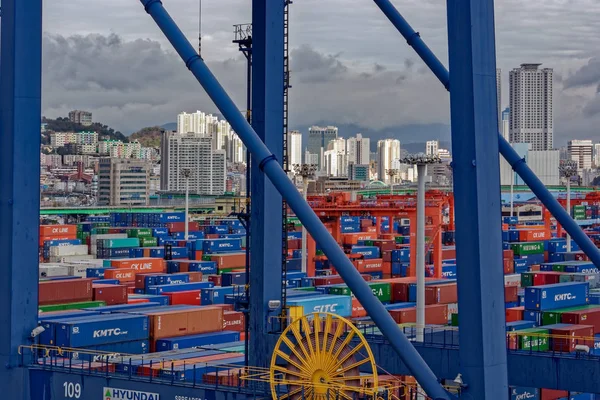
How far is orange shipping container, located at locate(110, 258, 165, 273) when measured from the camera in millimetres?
55188

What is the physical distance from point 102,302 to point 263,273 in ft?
66.1

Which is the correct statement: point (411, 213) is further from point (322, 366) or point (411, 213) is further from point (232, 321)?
point (322, 366)

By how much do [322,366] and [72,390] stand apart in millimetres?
5723

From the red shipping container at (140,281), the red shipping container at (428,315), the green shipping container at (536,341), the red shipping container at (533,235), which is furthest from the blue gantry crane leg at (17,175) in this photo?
the red shipping container at (533,235)

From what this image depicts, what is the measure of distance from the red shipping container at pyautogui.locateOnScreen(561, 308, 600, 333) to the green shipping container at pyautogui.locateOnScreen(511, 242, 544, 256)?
1187 inches

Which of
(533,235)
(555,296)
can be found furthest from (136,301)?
(533,235)

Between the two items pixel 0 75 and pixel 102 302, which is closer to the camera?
pixel 0 75

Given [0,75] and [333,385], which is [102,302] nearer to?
[0,75]

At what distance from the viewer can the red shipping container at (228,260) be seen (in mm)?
61466

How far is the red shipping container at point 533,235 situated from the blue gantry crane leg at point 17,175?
5851 centimetres

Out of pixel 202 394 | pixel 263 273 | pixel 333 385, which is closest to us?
pixel 333 385

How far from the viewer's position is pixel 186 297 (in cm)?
4325

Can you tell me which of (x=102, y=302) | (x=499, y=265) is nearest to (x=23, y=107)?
(x=499, y=265)

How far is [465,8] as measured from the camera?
14.8 meters
